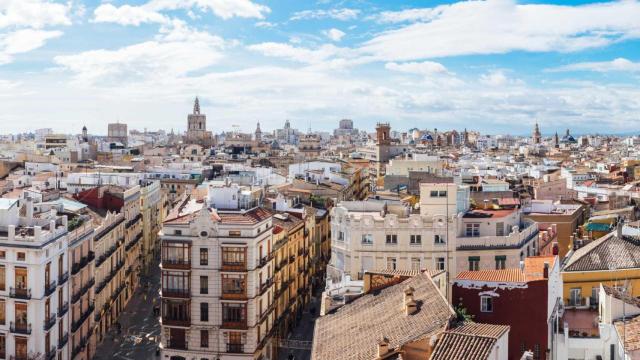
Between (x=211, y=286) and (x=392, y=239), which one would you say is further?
(x=392, y=239)

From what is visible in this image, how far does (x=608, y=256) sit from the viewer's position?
172 feet

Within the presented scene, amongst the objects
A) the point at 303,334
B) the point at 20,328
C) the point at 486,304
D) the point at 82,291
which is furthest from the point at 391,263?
the point at 20,328

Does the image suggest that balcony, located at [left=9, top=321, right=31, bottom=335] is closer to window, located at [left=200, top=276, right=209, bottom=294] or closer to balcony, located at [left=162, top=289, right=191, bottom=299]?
balcony, located at [left=162, top=289, right=191, bottom=299]

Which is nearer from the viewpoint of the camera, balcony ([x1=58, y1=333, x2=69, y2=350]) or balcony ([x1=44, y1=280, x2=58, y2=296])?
balcony ([x1=44, y1=280, x2=58, y2=296])

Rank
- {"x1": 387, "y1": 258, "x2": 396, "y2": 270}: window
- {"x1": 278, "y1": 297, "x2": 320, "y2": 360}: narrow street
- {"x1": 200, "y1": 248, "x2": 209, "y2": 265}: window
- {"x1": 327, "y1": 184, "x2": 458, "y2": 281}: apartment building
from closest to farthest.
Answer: {"x1": 200, "y1": 248, "x2": 209, "y2": 265}: window
{"x1": 327, "y1": 184, "x2": 458, "y2": 281}: apartment building
{"x1": 387, "y1": 258, "x2": 396, "y2": 270}: window
{"x1": 278, "y1": 297, "x2": 320, "y2": 360}: narrow street

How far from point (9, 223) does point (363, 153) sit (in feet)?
447

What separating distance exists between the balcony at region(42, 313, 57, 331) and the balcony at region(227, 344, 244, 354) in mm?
12926

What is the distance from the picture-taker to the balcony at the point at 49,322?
50.5 m

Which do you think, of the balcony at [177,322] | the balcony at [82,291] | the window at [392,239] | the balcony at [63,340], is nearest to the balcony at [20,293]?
the balcony at [63,340]

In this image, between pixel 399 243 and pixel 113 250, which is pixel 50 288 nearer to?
pixel 113 250

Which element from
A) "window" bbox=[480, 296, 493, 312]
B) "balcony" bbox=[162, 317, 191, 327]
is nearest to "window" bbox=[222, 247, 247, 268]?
"balcony" bbox=[162, 317, 191, 327]

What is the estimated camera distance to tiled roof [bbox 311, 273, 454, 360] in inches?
1256

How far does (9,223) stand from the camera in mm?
52688

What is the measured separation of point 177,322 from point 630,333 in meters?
32.8
